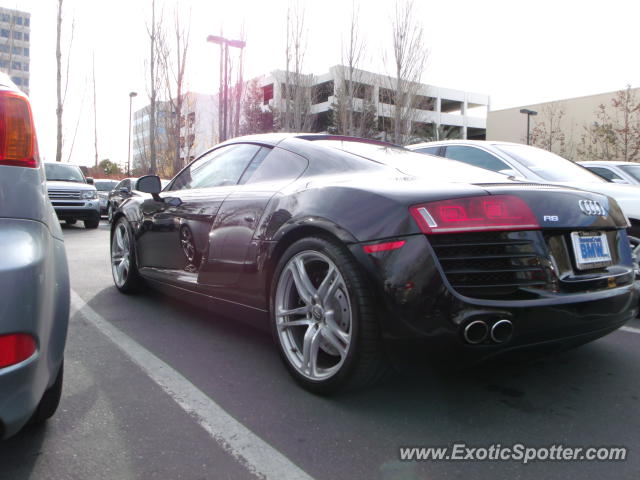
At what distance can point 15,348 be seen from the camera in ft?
5.27

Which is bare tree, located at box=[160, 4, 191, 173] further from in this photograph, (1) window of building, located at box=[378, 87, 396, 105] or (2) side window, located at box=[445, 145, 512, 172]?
(2) side window, located at box=[445, 145, 512, 172]

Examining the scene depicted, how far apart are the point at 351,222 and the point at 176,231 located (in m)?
1.86

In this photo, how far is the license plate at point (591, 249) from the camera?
232 centimetres

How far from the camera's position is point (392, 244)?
2.13 m

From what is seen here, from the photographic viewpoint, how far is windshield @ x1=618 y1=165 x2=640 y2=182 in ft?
21.4

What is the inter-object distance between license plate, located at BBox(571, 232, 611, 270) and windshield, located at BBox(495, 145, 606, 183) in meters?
2.45

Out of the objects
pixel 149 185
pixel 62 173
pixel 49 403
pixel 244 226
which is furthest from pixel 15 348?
pixel 62 173

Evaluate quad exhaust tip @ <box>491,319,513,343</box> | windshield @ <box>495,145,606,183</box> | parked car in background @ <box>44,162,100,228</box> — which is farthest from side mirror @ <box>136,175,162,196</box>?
parked car in background @ <box>44,162,100,228</box>

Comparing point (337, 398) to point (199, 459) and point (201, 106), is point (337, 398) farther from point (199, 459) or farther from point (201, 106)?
point (201, 106)

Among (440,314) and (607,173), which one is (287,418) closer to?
(440,314)

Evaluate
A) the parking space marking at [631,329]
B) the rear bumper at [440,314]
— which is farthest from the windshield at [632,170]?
the rear bumper at [440,314]

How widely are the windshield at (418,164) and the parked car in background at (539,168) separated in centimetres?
175

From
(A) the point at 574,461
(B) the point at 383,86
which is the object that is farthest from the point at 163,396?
(B) the point at 383,86

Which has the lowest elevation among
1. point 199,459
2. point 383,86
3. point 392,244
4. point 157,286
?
point 199,459
